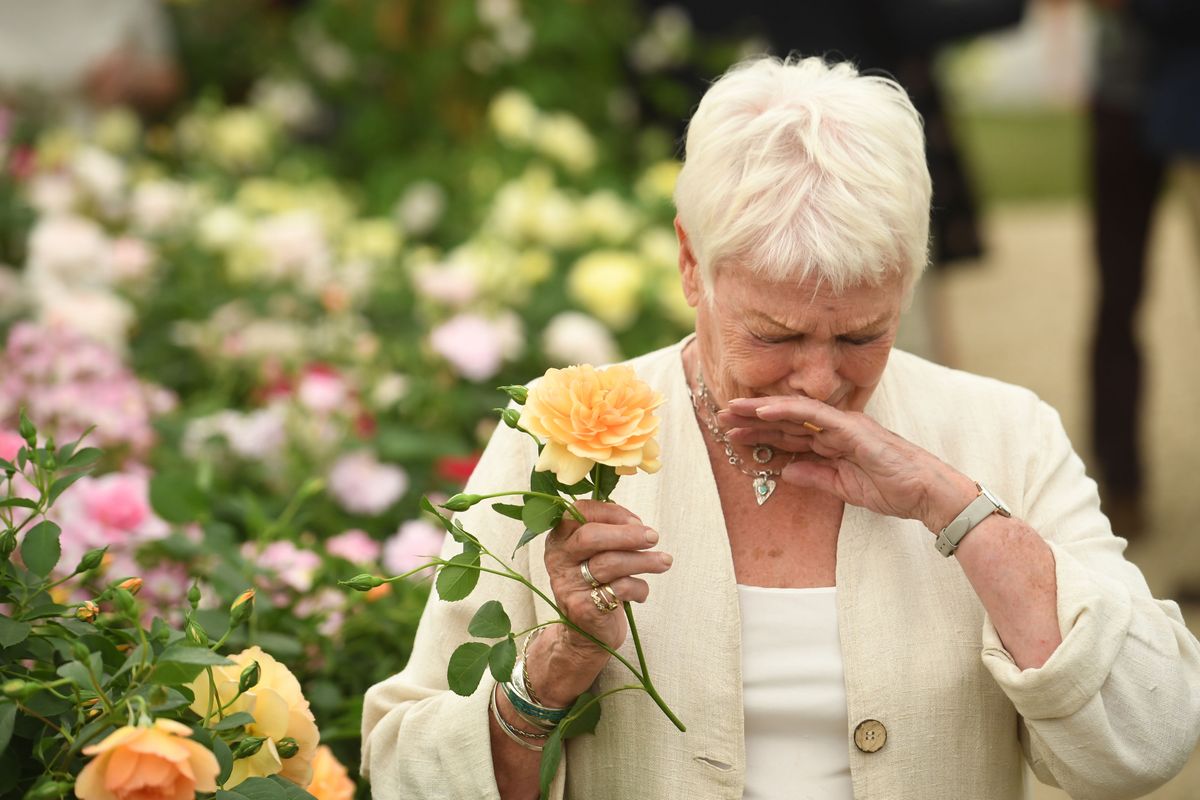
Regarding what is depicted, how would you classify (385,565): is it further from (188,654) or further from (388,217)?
(388,217)

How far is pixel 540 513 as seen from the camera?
5.26 ft

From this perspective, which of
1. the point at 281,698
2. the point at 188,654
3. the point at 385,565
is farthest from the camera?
the point at 385,565

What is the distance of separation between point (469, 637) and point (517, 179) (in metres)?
2.88

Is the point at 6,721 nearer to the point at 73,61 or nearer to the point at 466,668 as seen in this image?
the point at 466,668

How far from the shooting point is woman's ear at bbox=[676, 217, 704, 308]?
78.3 inches

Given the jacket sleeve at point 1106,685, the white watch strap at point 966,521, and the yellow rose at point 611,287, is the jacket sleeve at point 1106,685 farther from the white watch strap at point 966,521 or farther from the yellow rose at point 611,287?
the yellow rose at point 611,287

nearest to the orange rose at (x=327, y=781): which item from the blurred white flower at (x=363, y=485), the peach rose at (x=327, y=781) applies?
the peach rose at (x=327, y=781)

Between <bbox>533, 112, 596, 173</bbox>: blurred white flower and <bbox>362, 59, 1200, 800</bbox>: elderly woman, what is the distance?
2.71 m

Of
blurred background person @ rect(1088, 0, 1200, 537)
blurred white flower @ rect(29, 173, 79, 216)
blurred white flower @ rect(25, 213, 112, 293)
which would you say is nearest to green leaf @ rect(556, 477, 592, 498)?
blurred white flower @ rect(25, 213, 112, 293)

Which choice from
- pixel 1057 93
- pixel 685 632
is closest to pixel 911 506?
pixel 685 632

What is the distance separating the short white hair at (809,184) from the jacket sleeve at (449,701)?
40 cm

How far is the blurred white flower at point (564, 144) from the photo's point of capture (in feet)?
15.3

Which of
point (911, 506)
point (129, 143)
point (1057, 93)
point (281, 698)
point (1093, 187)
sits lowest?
point (281, 698)

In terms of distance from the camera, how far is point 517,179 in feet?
15.2
